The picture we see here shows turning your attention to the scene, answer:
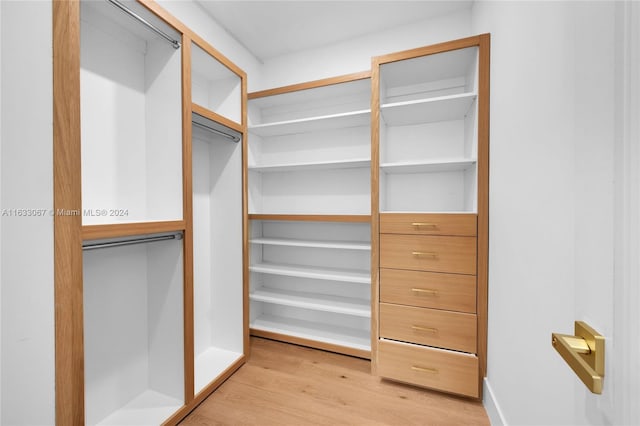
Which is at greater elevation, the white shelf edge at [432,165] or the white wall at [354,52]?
the white wall at [354,52]

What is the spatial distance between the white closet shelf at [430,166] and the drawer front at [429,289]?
70 centimetres

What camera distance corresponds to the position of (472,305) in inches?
61.6

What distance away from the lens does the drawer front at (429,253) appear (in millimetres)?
1573

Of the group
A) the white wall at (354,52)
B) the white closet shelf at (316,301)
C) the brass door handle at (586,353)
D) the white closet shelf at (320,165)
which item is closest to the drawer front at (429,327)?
the white closet shelf at (316,301)

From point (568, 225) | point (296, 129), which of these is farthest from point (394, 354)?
point (296, 129)

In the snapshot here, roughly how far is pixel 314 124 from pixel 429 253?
4.42 ft

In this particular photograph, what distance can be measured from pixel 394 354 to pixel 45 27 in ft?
7.40

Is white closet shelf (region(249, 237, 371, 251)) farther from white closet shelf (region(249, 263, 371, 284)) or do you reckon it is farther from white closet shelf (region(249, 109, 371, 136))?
white closet shelf (region(249, 109, 371, 136))

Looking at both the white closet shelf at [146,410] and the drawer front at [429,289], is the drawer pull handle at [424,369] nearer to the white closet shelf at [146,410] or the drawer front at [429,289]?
the drawer front at [429,289]

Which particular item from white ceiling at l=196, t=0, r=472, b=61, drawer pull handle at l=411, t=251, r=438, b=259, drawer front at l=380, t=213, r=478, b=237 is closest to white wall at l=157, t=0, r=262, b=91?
white ceiling at l=196, t=0, r=472, b=61

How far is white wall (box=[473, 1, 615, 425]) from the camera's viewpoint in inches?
17.5

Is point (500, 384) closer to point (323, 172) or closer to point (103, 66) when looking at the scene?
point (323, 172)

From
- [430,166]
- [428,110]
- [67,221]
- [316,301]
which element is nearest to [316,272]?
[316,301]

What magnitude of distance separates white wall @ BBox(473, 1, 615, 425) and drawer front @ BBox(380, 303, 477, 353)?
132mm
